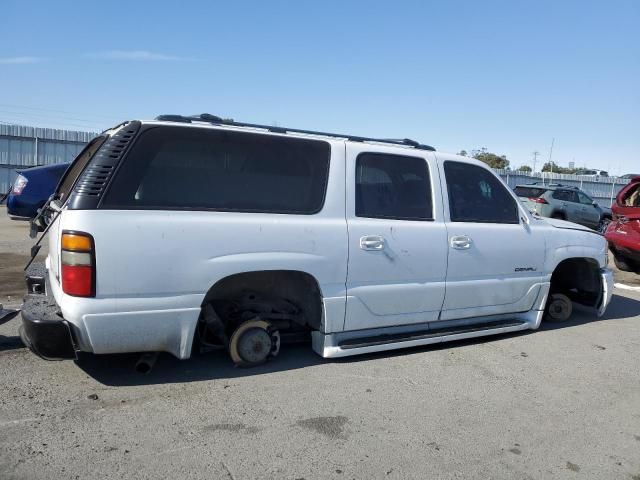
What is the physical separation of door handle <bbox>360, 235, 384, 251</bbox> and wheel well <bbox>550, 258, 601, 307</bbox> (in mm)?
2713

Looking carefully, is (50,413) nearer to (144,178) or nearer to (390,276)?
(144,178)

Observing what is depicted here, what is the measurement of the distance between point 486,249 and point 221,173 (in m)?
2.53

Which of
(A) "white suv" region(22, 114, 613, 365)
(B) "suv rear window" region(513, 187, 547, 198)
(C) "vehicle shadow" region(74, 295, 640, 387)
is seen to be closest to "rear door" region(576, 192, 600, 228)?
(B) "suv rear window" region(513, 187, 547, 198)

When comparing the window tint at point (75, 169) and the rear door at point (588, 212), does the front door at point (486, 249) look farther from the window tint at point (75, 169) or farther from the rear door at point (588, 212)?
the rear door at point (588, 212)

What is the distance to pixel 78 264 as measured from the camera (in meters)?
3.48

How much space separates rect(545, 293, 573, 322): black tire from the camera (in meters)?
6.31

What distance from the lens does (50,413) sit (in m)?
3.49

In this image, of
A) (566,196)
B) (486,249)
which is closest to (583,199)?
(566,196)

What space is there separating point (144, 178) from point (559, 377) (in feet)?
11.8

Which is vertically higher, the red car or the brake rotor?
the red car

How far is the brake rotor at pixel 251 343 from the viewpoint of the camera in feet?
14.1

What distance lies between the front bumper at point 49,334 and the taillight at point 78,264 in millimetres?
239

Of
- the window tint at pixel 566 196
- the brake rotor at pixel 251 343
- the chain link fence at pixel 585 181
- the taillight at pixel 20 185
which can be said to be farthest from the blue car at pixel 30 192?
the chain link fence at pixel 585 181

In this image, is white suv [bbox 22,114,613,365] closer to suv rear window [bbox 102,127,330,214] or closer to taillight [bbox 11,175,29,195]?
suv rear window [bbox 102,127,330,214]
